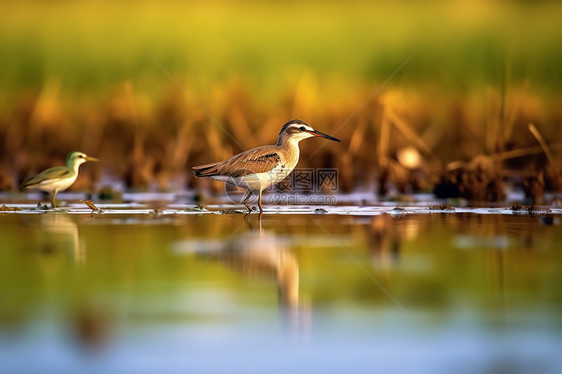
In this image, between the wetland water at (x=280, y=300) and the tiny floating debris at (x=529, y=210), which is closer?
the wetland water at (x=280, y=300)

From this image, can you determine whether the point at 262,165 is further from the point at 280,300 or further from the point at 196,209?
the point at 280,300

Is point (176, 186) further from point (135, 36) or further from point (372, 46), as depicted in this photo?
point (372, 46)

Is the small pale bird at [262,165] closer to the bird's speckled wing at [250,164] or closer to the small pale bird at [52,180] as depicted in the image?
the bird's speckled wing at [250,164]

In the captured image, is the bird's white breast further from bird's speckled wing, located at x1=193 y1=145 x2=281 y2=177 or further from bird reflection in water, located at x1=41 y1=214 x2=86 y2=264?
bird's speckled wing, located at x1=193 y1=145 x2=281 y2=177

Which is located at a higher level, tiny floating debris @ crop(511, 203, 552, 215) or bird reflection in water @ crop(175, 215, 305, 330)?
tiny floating debris @ crop(511, 203, 552, 215)

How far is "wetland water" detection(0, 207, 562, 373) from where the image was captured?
3039 mm

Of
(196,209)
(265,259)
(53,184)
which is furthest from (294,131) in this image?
(265,259)

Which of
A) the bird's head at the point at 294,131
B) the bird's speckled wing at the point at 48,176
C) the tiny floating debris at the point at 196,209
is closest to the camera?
the tiny floating debris at the point at 196,209

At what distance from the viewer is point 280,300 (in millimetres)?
4086

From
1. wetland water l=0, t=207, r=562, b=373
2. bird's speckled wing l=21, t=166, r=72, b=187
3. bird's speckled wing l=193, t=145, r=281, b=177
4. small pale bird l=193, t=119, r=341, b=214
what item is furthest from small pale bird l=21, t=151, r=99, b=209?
wetland water l=0, t=207, r=562, b=373

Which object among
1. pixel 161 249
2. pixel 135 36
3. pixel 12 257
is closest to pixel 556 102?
pixel 135 36

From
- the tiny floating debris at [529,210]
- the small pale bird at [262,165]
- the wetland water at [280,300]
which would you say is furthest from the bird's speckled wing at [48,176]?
the tiny floating debris at [529,210]

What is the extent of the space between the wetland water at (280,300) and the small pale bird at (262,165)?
7.16 ft

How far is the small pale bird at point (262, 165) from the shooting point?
9406 millimetres
